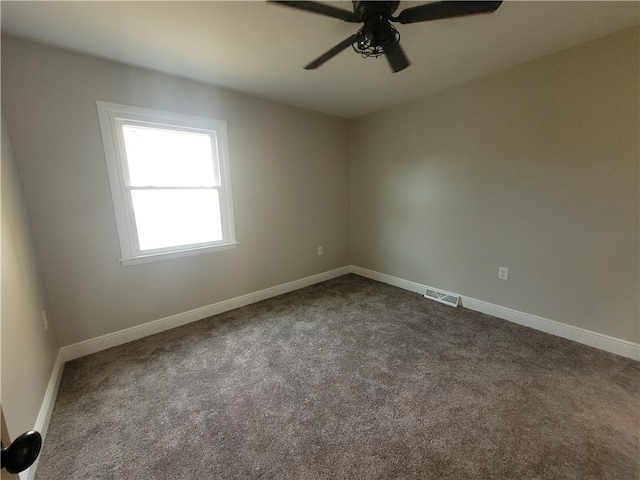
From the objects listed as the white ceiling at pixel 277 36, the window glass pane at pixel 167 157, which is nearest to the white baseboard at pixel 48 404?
the window glass pane at pixel 167 157

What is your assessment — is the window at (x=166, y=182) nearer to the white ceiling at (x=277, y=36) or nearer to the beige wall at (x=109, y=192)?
the beige wall at (x=109, y=192)

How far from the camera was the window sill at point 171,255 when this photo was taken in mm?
2289

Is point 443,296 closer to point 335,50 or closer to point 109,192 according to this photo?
point 335,50

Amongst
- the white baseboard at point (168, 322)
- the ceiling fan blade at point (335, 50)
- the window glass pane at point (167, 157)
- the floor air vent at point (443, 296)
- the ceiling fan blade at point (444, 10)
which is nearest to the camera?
the ceiling fan blade at point (444, 10)

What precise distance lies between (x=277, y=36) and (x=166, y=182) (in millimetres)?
1582

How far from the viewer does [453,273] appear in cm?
297

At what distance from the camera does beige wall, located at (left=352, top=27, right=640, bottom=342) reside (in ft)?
6.35

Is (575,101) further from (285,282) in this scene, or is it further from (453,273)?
(285,282)

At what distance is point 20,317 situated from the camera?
4.74 ft

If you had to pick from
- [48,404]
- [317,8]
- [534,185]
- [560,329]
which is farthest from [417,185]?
[48,404]

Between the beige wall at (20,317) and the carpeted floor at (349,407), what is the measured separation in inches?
10.6

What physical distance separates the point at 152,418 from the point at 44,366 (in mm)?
820

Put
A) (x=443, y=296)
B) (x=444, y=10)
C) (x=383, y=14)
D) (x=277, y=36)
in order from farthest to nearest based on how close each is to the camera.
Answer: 1. (x=443, y=296)
2. (x=277, y=36)
3. (x=383, y=14)
4. (x=444, y=10)

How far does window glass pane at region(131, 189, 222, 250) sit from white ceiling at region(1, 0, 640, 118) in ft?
3.52
